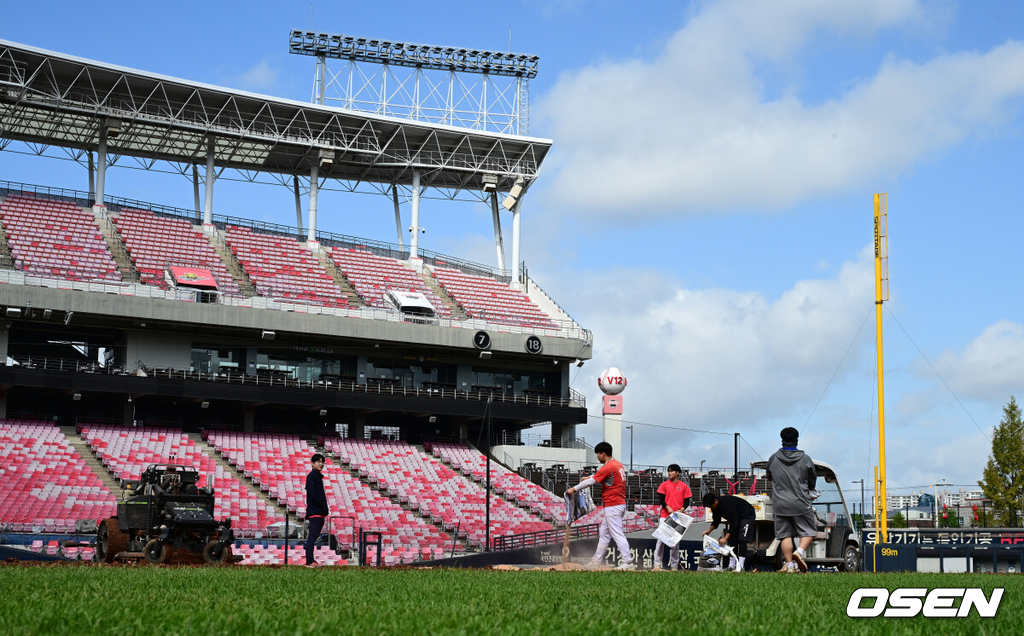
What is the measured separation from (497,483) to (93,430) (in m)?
17.1

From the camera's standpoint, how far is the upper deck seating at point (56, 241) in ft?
146

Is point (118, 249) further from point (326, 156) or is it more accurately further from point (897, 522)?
point (897, 522)

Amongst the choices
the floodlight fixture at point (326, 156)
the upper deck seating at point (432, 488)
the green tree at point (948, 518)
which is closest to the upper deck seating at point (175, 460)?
the upper deck seating at point (432, 488)

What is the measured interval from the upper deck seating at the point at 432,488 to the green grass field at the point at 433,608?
28.3 meters

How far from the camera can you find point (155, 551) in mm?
18656

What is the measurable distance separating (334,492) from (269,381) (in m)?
9.30

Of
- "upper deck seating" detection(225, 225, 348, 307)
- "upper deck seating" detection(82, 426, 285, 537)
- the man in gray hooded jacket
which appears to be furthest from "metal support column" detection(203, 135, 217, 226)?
the man in gray hooded jacket

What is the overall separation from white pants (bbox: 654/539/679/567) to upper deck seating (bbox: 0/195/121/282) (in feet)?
112

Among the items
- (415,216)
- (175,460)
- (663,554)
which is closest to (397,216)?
(415,216)

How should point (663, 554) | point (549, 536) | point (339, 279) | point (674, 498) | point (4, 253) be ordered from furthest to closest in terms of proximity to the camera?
1. point (339, 279)
2. point (4, 253)
3. point (549, 536)
4. point (663, 554)
5. point (674, 498)

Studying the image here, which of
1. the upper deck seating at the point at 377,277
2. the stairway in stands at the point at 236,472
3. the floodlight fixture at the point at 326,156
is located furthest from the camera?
the floodlight fixture at the point at 326,156

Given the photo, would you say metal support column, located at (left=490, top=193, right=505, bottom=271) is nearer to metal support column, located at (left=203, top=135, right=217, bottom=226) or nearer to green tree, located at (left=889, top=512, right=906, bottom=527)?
metal support column, located at (left=203, top=135, right=217, bottom=226)

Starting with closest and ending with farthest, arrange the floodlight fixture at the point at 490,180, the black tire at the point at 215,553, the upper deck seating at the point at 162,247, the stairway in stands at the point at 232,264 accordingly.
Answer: the black tire at the point at 215,553 < the upper deck seating at the point at 162,247 < the stairway in stands at the point at 232,264 < the floodlight fixture at the point at 490,180

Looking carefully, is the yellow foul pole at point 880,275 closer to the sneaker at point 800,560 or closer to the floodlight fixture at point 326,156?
the sneaker at point 800,560
